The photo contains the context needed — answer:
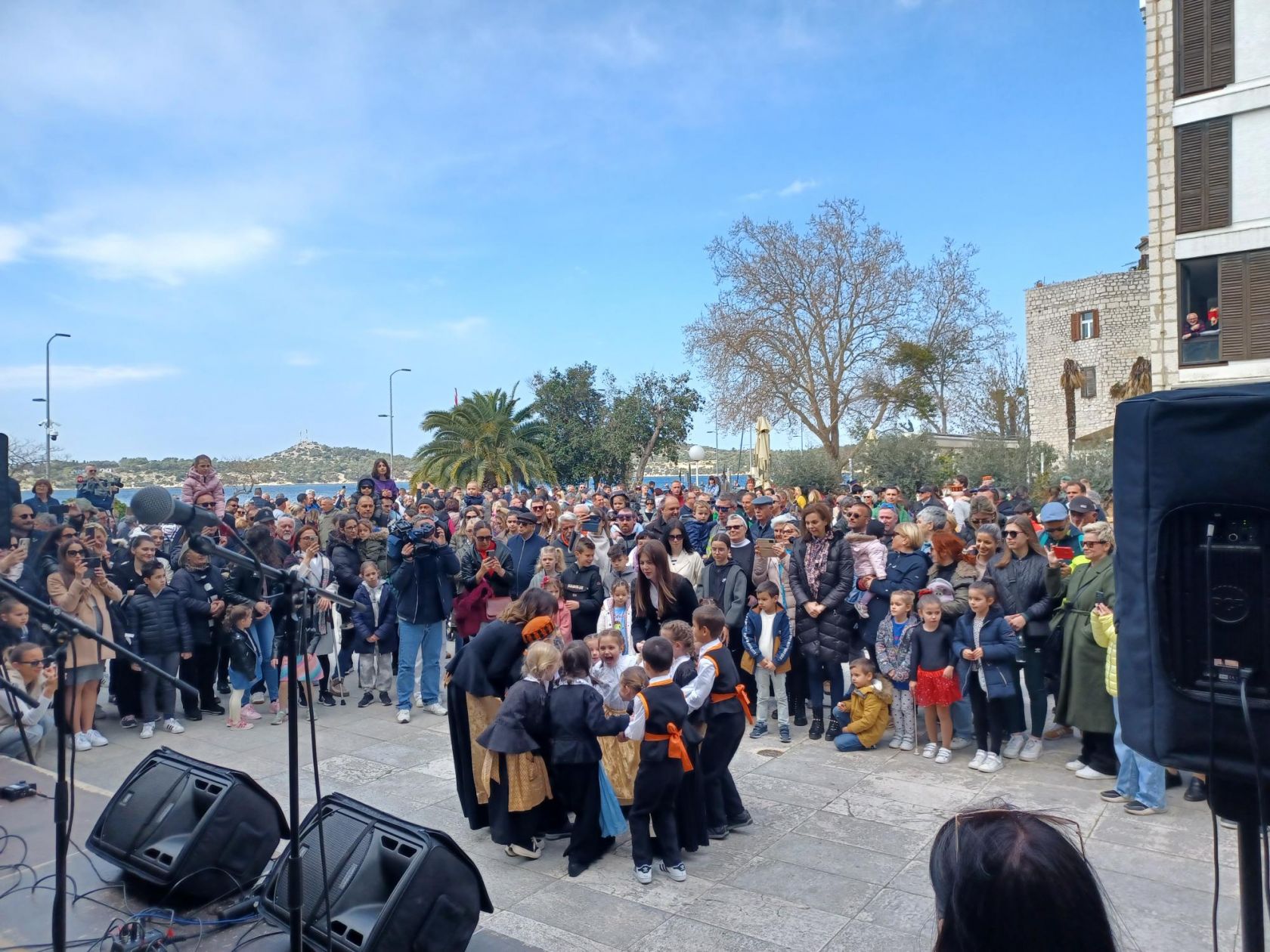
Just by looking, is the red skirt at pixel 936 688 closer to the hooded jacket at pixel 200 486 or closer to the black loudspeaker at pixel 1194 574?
the black loudspeaker at pixel 1194 574

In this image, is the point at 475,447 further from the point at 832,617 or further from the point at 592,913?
the point at 592,913

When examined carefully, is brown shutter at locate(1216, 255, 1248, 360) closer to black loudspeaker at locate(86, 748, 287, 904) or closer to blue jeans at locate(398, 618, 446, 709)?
blue jeans at locate(398, 618, 446, 709)

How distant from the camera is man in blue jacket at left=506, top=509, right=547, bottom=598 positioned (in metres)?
8.99

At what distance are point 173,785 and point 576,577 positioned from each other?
14.0 ft

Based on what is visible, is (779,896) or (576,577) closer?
(779,896)

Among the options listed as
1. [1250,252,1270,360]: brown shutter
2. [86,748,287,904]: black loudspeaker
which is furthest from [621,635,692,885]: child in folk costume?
[1250,252,1270,360]: brown shutter

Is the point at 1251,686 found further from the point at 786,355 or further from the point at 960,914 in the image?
the point at 786,355

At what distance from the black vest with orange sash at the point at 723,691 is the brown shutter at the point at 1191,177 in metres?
17.6

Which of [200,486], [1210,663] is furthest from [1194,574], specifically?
[200,486]

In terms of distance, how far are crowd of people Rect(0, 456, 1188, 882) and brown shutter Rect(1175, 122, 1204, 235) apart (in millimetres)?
11603

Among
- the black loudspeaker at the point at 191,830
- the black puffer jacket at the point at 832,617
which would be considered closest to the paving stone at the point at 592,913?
the black loudspeaker at the point at 191,830

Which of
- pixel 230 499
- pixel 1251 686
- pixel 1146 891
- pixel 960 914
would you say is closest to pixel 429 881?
pixel 960 914

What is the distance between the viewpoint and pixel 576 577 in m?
8.23

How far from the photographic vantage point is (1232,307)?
17.5 meters
